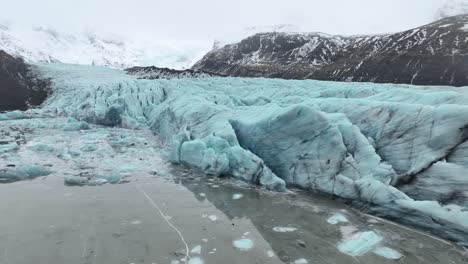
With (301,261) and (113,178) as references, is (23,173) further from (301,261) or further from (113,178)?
(301,261)

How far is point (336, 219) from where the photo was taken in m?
7.07

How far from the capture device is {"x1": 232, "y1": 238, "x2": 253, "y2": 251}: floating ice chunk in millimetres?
5928

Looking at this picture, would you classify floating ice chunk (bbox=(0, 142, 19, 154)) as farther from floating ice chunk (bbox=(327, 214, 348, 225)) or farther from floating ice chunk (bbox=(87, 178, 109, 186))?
floating ice chunk (bbox=(327, 214, 348, 225))

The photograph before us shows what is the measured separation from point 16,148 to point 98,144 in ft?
7.81

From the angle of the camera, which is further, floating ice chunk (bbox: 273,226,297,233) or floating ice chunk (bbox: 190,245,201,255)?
floating ice chunk (bbox: 273,226,297,233)

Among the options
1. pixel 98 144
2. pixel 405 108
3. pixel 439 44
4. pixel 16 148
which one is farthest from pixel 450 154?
pixel 439 44

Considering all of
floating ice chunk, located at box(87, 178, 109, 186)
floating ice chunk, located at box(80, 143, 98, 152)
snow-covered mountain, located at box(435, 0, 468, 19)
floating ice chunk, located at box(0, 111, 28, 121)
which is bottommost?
floating ice chunk, located at box(0, 111, 28, 121)

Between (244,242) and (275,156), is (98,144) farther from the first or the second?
(244,242)

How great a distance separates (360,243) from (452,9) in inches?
7061

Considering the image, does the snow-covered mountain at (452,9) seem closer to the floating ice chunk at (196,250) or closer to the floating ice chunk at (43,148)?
the floating ice chunk at (43,148)

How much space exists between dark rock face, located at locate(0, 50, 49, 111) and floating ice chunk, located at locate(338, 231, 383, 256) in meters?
25.4

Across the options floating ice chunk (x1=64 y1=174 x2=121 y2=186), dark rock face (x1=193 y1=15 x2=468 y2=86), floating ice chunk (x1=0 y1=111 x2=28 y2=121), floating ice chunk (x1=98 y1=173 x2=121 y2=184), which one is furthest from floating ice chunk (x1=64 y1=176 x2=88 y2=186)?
dark rock face (x1=193 y1=15 x2=468 y2=86)

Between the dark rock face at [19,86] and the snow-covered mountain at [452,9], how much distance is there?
150 m

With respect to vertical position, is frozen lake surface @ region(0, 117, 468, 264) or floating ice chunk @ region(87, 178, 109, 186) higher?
frozen lake surface @ region(0, 117, 468, 264)
